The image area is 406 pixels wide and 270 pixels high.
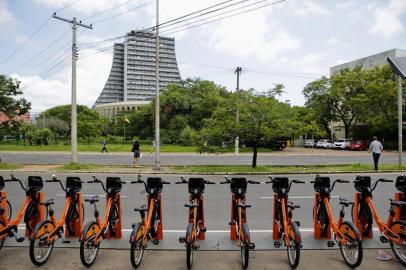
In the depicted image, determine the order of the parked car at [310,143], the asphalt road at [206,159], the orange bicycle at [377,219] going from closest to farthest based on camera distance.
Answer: the orange bicycle at [377,219]
the asphalt road at [206,159]
the parked car at [310,143]

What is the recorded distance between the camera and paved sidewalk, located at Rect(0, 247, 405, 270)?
16.6 feet

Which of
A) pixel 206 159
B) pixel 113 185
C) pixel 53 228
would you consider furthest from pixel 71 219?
pixel 206 159

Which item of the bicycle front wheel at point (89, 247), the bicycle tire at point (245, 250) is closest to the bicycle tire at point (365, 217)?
the bicycle tire at point (245, 250)

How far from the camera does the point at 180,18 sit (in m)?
15.6

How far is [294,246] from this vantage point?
5023 mm

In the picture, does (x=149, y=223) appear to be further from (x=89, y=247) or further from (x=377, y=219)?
(x=377, y=219)

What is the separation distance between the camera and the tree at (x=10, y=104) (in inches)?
886

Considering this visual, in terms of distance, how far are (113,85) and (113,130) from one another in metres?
40.6

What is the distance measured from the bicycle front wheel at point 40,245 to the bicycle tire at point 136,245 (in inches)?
51.1

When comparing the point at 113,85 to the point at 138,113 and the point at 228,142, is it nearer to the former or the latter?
the point at 138,113

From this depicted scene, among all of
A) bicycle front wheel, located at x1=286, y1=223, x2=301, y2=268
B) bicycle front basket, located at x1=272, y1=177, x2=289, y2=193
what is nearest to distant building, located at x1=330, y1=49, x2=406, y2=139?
bicycle front basket, located at x1=272, y1=177, x2=289, y2=193

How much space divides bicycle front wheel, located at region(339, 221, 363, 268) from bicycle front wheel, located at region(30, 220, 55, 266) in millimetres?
4174

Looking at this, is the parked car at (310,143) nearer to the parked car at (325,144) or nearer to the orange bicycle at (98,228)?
the parked car at (325,144)

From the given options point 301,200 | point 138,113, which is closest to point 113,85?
point 138,113
